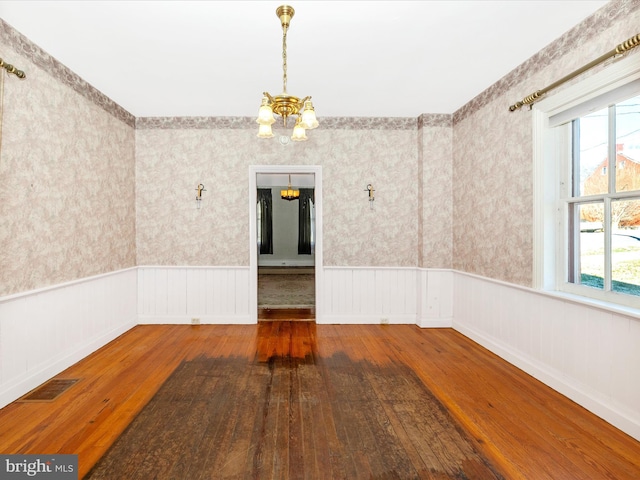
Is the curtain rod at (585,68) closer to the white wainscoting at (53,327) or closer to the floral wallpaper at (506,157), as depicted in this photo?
the floral wallpaper at (506,157)

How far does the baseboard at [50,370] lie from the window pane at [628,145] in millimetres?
4619

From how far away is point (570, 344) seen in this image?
2.65 m

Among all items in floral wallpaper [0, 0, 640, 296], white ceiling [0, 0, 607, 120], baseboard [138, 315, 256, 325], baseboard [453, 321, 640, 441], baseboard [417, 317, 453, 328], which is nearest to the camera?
baseboard [453, 321, 640, 441]

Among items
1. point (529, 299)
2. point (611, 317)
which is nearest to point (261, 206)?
point (529, 299)

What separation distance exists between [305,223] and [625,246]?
967 centimetres

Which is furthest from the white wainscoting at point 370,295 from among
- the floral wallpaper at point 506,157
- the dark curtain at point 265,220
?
the dark curtain at point 265,220

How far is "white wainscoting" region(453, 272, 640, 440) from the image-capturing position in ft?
7.18

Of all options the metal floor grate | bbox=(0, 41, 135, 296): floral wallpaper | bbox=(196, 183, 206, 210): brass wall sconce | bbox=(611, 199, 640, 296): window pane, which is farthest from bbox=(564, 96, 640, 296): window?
bbox=(0, 41, 135, 296): floral wallpaper

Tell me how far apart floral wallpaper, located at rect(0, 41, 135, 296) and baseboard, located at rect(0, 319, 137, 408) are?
27.4 inches

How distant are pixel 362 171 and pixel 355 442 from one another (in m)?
3.45

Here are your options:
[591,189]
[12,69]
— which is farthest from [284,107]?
[591,189]

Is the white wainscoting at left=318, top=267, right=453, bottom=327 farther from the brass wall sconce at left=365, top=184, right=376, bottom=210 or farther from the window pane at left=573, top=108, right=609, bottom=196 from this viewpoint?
the window pane at left=573, top=108, right=609, bottom=196

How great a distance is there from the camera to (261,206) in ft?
38.0

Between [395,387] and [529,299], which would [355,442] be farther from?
[529,299]
